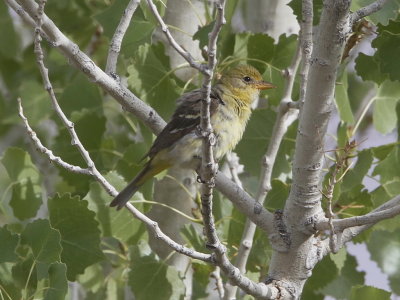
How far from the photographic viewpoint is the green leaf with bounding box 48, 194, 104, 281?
435 cm

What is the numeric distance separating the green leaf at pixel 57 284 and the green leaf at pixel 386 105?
2.14 m

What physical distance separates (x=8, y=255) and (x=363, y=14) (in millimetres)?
1879

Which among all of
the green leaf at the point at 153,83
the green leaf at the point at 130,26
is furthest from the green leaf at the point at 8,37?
the green leaf at the point at 130,26

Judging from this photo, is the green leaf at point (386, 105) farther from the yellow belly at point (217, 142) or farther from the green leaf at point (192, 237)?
the green leaf at point (192, 237)

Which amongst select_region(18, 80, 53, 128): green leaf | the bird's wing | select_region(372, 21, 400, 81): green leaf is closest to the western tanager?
the bird's wing

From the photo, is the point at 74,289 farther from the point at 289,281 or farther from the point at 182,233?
the point at 289,281

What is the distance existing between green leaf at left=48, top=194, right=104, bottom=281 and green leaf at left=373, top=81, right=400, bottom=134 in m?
1.77

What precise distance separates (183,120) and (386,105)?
146cm

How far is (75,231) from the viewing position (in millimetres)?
4418

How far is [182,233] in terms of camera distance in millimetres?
4660

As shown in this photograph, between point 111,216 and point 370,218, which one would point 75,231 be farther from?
point 370,218

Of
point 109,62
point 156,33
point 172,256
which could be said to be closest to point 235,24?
point 156,33

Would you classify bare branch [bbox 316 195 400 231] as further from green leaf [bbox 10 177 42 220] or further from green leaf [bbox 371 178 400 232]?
green leaf [bbox 10 177 42 220]

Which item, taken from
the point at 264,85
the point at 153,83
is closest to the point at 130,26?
the point at 153,83
